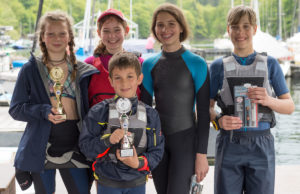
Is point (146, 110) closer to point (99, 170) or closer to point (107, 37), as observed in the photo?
point (99, 170)

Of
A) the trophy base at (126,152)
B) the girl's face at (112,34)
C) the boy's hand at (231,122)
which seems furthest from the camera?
the girl's face at (112,34)

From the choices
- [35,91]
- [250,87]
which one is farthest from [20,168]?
[250,87]

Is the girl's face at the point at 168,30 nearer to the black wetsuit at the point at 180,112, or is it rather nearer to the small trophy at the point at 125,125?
the black wetsuit at the point at 180,112

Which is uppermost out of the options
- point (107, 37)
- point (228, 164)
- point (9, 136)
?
point (107, 37)

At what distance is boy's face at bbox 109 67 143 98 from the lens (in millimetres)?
2018

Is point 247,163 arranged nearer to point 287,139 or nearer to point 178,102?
point 178,102

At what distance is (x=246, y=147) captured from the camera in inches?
89.7

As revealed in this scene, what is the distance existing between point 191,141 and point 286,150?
256 inches

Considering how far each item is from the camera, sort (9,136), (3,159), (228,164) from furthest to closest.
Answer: (9,136), (3,159), (228,164)

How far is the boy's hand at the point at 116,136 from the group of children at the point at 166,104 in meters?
0.27

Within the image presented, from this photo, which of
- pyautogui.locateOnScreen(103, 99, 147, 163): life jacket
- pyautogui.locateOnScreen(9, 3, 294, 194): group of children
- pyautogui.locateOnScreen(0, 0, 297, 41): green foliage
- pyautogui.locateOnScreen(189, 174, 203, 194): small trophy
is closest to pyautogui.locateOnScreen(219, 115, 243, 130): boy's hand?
pyautogui.locateOnScreen(9, 3, 294, 194): group of children

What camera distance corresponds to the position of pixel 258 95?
6.84 feet

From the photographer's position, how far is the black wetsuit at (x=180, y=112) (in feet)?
7.37

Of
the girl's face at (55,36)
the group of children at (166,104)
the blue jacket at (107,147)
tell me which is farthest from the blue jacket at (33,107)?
the blue jacket at (107,147)
